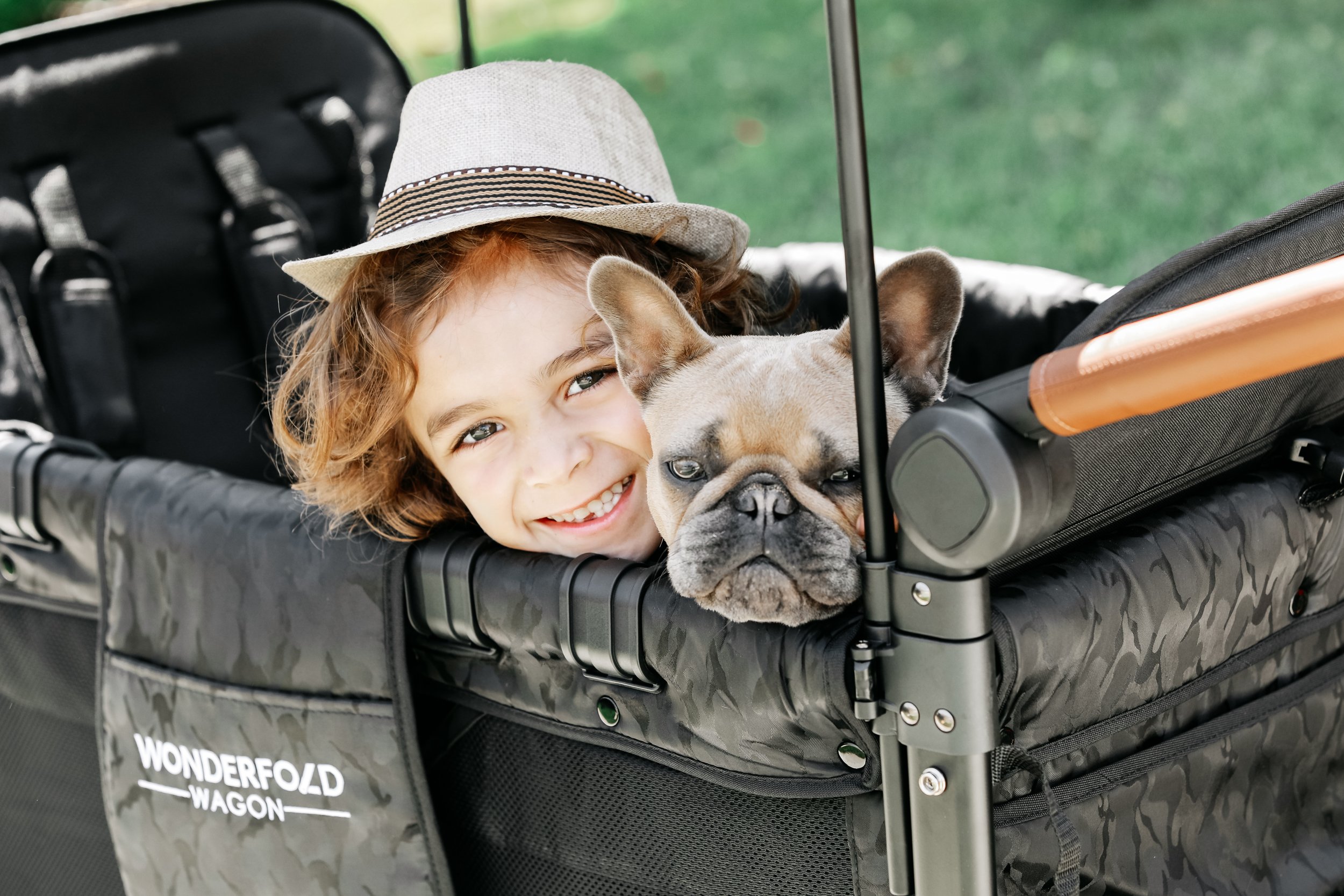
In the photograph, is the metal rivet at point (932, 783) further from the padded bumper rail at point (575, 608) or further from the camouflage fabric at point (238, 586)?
the camouflage fabric at point (238, 586)

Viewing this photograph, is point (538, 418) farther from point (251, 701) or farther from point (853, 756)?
point (853, 756)

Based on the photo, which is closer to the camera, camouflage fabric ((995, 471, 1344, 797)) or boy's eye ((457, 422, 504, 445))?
camouflage fabric ((995, 471, 1344, 797))

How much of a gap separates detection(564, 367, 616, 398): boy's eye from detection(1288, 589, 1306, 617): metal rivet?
2.83 feet

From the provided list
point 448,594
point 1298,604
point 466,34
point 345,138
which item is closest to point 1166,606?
point 1298,604

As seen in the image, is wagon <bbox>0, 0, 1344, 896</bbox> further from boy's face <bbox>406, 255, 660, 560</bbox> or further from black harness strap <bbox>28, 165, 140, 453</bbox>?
black harness strap <bbox>28, 165, 140, 453</bbox>

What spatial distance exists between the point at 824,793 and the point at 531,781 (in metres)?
0.43

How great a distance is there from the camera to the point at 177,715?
1.61m

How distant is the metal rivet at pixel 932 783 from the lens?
3.43 ft

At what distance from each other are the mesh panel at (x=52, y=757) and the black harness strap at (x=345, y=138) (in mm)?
1264

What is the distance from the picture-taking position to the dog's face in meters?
1.20

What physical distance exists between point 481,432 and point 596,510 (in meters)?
0.19

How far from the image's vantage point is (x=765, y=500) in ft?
4.15

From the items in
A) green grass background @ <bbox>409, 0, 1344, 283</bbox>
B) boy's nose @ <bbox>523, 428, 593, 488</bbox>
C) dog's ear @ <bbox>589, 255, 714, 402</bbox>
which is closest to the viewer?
dog's ear @ <bbox>589, 255, 714, 402</bbox>

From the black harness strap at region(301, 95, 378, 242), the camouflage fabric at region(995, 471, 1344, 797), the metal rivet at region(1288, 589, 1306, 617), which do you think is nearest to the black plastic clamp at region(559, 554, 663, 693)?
the camouflage fabric at region(995, 471, 1344, 797)
